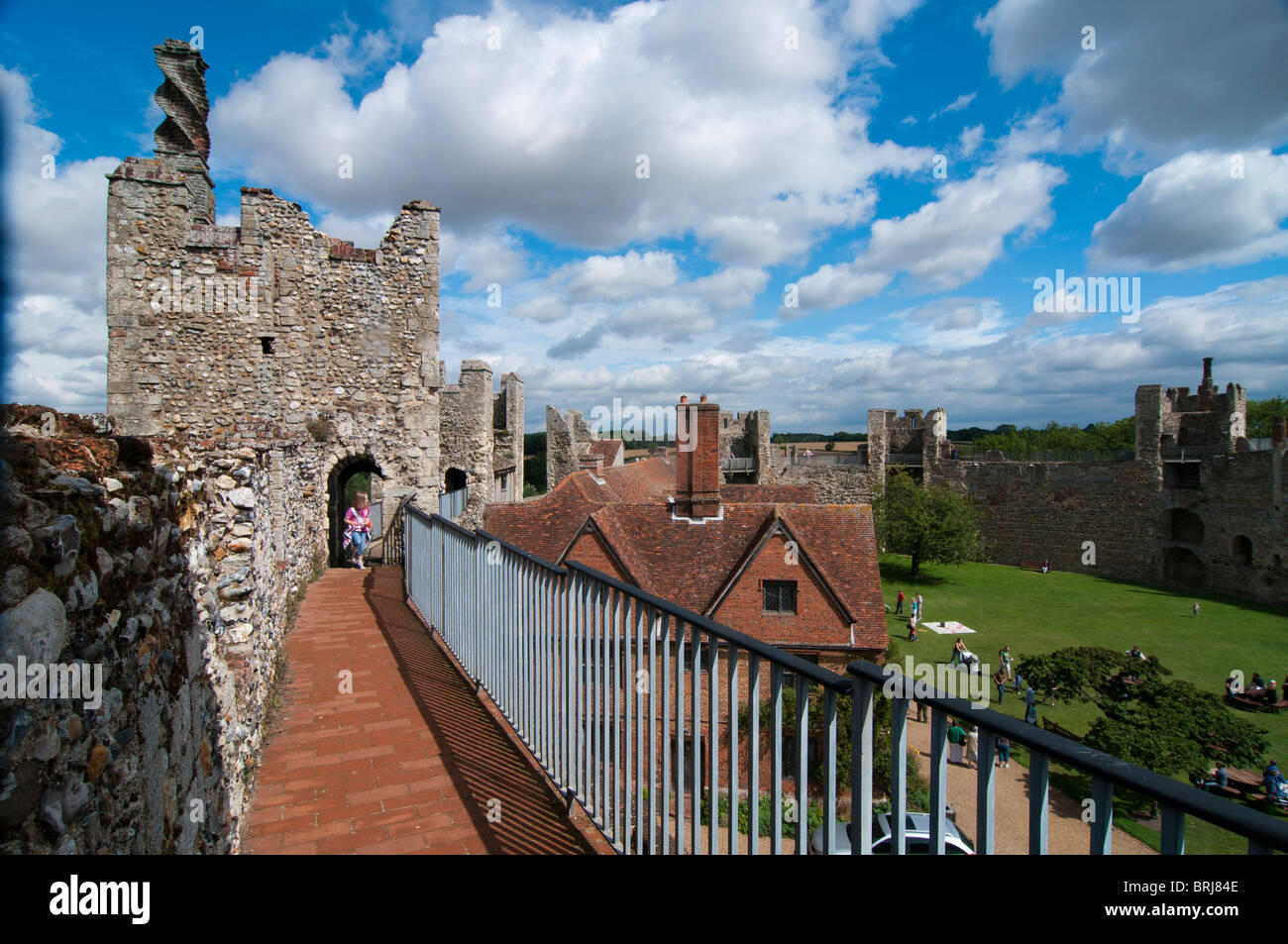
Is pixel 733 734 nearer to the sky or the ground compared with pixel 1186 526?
nearer to the sky

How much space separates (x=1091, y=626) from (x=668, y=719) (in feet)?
94.9

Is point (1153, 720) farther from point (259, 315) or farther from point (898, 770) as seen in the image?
point (259, 315)

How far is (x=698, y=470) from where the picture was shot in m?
17.1

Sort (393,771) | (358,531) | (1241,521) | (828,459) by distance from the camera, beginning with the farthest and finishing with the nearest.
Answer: (828,459), (1241,521), (358,531), (393,771)

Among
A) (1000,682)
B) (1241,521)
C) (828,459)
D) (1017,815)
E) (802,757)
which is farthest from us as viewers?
(828,459)

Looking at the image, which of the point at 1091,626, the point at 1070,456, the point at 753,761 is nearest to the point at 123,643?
the point at 753,761

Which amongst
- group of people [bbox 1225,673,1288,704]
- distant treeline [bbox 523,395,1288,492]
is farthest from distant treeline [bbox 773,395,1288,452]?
group of people [bbox 1225,673,1288,704]

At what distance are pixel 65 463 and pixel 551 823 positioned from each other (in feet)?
9.69

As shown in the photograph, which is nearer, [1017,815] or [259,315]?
[259,315]

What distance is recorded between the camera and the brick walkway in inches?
144

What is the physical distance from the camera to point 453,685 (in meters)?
6.00

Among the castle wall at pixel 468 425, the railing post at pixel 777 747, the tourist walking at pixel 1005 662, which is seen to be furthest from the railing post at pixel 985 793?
the castle wall at pixel 468 425
